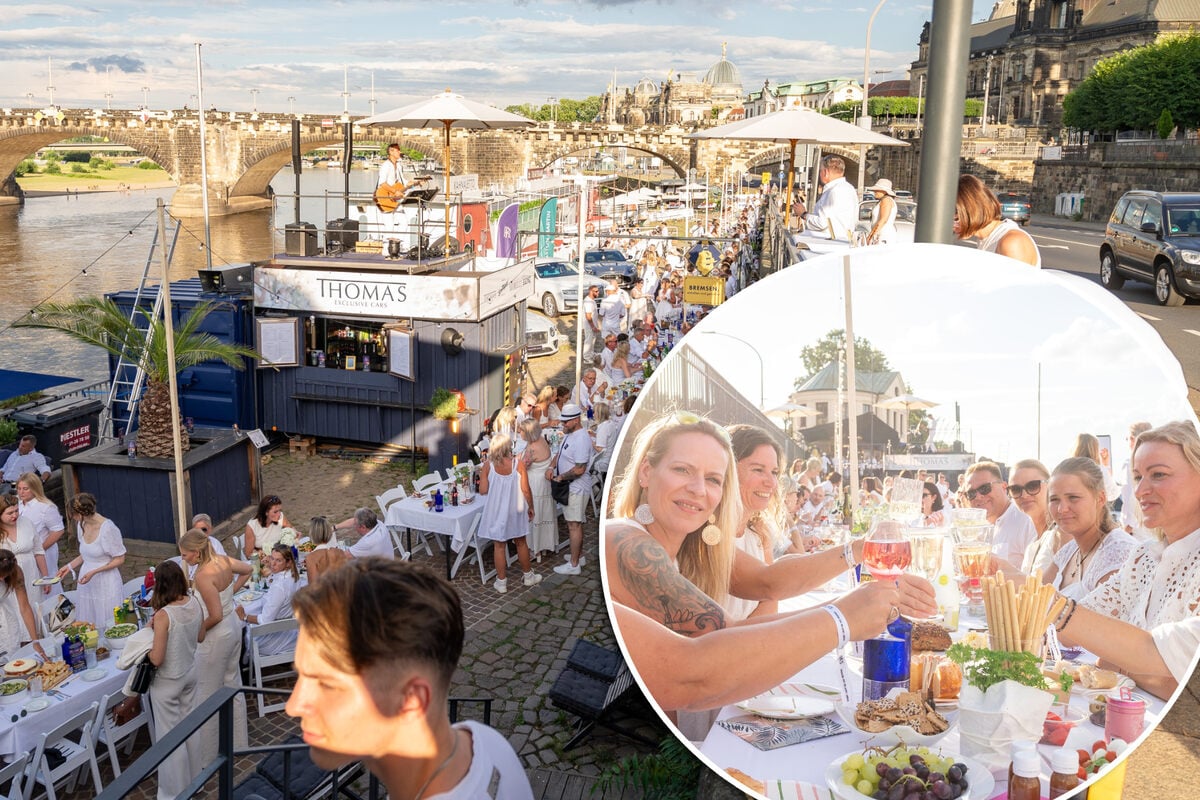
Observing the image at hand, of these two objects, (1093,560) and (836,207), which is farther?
(836,207)

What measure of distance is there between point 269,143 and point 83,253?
74.3 ft

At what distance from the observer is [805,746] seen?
217 cm

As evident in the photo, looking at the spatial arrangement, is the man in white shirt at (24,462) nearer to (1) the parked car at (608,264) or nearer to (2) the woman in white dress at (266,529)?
(2) the woman in white dress at (266,529)

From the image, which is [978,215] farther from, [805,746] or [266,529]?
[266,529]

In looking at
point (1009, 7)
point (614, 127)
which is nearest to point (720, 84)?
point (1009, 7)

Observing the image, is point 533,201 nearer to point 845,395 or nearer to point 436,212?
point 436,212

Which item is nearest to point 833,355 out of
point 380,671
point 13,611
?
point 380,671

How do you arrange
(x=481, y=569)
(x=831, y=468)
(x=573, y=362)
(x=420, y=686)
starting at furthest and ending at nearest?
1. (x=573, y=362)
2. (x=481, y=569)
3. (x=831, y=468)
4. (x=420, y=686)

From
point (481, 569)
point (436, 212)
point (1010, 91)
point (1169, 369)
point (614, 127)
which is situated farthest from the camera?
point (1010, 91)

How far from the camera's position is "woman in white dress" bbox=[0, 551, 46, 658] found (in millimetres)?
6664

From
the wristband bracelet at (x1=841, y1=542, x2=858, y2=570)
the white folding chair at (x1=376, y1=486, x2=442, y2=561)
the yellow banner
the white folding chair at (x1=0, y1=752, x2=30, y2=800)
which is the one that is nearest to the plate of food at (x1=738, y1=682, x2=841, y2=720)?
the wristband bracelet at (x1=841, y1=542, x2=858, y2=570)

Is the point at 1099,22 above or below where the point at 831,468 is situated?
above

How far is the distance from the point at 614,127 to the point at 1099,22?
4768 cm

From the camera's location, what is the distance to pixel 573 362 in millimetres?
20500
